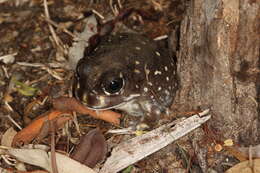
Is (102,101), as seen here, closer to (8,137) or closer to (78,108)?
(78,108)

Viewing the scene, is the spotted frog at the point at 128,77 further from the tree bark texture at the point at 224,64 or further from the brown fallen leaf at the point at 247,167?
the brown fallen leaf at the point at 247,167

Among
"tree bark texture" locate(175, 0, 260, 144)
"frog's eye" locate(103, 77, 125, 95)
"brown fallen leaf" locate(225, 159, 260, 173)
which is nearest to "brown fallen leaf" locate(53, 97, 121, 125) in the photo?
"frog's eye" locate(103, 77, 125, 95)

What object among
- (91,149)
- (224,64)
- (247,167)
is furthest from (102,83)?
(247,167)

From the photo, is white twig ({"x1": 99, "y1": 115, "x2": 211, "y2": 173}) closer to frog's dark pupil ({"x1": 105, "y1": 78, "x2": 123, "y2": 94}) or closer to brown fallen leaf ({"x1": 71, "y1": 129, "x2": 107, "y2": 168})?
brown fallen leaf ({"x1": 71, "y1": 129, "x2": 107, "y2": 168})

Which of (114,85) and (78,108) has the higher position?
(114,85)

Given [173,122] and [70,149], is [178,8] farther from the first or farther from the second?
[70,149]

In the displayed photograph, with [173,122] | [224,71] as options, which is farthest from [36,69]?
[224,71]

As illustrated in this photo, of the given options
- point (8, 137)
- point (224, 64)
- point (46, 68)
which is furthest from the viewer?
point (46, 68)

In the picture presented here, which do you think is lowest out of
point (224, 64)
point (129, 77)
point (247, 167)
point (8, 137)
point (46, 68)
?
point (247, 167)
